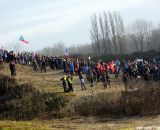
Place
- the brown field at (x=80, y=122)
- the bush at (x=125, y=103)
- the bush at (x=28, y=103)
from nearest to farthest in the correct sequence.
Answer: the brown field at (x=80, y=122), the bush at (x=125, y=103), the bush at (x=28, y=103)

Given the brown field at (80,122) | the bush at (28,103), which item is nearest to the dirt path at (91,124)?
the brown field at (80,122)

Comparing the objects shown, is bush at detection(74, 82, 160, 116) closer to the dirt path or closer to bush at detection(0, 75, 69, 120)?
the dirt path

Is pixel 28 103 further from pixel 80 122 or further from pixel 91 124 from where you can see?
pixel 91 124

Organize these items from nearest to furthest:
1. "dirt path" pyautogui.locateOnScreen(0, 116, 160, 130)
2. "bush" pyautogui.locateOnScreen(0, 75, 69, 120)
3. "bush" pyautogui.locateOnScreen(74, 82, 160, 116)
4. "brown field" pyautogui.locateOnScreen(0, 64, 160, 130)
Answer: "dirt path" pyautogui.locateOnScreen(0, 116, 160, 130), "brown field" pyautogui.locateOnScreen(0, 64, 160, 130), "bush" pyautogui.locateOnScreen(74, 82, 160, 116), "bush" pyautogui.locateOnScreen(0, 75, 69, 120)

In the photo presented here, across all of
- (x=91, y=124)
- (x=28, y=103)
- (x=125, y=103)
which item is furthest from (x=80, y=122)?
(x=28, y=103)

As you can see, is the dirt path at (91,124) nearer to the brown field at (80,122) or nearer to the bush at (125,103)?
Answer: the brown field at (80,122)

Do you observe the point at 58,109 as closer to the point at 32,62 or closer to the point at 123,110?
the point at 123,110

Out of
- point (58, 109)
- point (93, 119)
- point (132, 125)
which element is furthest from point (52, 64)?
point (132, 125)

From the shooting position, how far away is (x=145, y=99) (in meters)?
29.7

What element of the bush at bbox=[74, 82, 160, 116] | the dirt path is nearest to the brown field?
the dirt path

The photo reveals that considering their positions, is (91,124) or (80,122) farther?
(80,122)

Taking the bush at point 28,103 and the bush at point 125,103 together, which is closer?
the bush at point 125,103

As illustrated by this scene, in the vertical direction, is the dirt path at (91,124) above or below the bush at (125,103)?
below

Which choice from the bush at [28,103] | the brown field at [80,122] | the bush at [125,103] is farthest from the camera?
the bush at [28,103]
